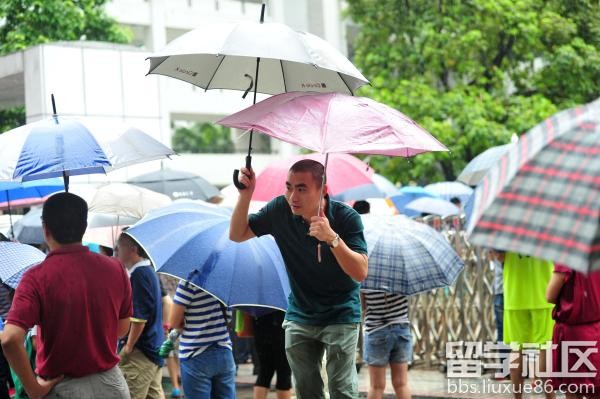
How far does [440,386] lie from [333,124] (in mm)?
6515

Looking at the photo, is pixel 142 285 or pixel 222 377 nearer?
pixel 222 377

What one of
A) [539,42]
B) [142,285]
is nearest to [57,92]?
[142,285]

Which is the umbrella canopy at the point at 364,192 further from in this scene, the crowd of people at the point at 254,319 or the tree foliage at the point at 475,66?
the tree foliage at the point at 475,66

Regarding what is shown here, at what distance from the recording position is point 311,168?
5.96 meters

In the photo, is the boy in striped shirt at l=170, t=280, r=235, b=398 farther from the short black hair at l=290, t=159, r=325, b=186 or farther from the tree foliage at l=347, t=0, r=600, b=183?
the tree foliage at l=347, t=0, r=600, b=183

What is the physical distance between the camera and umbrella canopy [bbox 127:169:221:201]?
12.5 meters

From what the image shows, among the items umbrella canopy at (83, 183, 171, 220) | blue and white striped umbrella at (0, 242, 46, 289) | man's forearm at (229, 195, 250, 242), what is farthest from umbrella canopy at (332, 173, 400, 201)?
blue and white striped umbrella at (0, 242, 46, 289)

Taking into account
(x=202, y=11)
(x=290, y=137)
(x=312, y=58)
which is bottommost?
(x=290, y=137)

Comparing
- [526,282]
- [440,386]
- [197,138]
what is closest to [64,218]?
[526,282]

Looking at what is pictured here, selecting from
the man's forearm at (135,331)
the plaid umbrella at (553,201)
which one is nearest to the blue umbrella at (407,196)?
the man's forearm at (135,331)

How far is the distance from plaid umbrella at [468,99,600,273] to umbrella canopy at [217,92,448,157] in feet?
7.06

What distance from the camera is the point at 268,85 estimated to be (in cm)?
722

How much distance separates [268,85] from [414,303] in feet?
20.2

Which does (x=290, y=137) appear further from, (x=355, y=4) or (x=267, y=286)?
(x=355, y=4)
